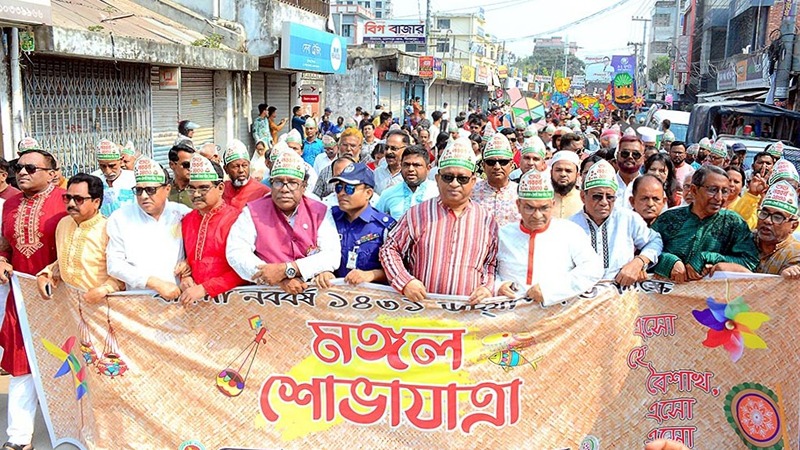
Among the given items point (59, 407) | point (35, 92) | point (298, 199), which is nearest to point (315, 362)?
point (298, 199)

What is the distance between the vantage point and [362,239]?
14.4 feet

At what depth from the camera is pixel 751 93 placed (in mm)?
27156

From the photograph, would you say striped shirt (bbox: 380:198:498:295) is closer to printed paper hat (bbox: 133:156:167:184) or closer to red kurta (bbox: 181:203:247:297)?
Answer: red kurta (bbox: 181:203:247:297)

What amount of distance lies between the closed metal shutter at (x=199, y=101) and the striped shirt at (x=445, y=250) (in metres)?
10.2

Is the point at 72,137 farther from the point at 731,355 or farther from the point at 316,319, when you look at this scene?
the point at 731,355

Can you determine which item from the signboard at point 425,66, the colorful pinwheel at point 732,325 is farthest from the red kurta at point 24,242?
the signboard at point 425,66

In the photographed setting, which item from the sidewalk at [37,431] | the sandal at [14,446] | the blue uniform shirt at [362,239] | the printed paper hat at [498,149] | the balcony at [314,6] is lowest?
the sidewalk at [37,431]

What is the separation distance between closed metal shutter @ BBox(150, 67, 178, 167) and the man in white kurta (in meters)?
9.62

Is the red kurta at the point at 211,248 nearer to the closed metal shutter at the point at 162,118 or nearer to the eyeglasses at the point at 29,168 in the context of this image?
the eyeglasses at the point at 29,168

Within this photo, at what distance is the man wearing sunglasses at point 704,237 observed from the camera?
165 inches

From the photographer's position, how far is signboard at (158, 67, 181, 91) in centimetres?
1239

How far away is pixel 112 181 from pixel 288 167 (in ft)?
8.84

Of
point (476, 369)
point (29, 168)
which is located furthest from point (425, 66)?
point (476, 369)

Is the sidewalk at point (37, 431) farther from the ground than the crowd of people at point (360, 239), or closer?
closer
